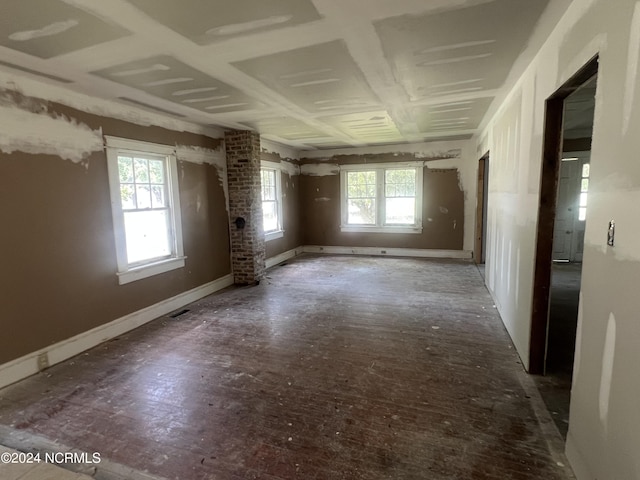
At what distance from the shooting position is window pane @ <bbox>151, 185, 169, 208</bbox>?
14.0 feet

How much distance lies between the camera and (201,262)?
5.05 metres

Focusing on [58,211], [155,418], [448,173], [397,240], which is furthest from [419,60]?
[397,240]

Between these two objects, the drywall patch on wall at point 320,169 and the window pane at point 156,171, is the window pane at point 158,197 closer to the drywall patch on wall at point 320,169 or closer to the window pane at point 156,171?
the window pane at point 156,171

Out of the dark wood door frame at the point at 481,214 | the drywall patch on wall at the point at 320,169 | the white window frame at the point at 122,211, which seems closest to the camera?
the white window frame at the point at 122,211

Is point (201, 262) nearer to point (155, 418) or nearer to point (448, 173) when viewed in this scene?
point (155, 418)

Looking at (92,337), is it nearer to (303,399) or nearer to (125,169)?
(125,169)

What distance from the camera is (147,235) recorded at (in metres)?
4.23

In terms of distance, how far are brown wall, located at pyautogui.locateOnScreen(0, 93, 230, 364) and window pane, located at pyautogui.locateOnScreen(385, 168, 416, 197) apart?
5.00 m

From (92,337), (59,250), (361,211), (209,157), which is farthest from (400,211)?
(59,250)

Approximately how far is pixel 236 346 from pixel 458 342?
2223mm

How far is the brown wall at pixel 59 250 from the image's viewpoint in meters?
2.81

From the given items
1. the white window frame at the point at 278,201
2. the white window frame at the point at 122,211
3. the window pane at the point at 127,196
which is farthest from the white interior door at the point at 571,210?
the window pane at the point at 127,196

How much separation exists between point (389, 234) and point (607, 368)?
21.5 ft

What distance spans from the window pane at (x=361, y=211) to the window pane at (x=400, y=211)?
0.34 m
